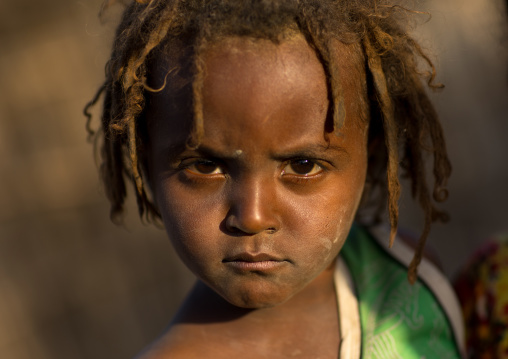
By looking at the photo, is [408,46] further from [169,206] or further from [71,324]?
[71,324]

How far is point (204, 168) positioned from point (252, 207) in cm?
17

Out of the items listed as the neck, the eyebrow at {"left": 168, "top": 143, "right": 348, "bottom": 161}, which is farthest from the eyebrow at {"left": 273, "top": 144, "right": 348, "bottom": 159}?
the neck

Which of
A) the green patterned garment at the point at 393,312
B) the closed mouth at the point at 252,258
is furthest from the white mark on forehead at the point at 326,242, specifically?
the green patterned garment at the point at 393,312

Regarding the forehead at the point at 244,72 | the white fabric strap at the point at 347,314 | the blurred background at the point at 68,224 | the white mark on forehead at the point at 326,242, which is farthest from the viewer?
the blurred background at the point at 68,224

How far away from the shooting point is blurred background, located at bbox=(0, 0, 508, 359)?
10.5 feet

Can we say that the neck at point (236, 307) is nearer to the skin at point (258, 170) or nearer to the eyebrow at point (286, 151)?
the skin at point (258, 170)

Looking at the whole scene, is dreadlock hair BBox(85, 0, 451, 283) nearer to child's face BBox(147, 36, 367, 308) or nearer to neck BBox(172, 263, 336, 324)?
child's face BBox(147, 36, 367, 308)

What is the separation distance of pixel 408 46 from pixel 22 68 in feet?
8.83

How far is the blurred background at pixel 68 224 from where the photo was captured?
3207mm

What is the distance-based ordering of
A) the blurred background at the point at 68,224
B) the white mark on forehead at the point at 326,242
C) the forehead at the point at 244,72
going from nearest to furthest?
the forehead at the point at 244,72 < the white mark on forehead at the point at 326,242 < the blurred background at the point at 68,224

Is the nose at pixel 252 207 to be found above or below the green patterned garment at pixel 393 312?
above

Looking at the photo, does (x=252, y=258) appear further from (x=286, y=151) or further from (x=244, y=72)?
(x=244, y=72)

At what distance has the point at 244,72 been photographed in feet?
4.16

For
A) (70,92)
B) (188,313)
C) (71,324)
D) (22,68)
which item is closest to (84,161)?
(70,92)
